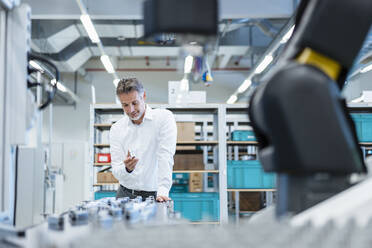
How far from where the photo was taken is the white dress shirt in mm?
2258

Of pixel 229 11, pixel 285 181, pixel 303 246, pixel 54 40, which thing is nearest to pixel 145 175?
pixel 285 181

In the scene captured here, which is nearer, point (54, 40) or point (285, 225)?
point (285, 225)

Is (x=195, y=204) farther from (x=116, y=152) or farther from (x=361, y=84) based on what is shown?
(x=361, y=84)

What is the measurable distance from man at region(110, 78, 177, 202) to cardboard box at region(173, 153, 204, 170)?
244cm

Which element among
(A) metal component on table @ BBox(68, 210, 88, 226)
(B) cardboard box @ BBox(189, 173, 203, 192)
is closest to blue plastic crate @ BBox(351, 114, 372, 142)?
(B) cardboard box @ BBox(189, 173, 203, 192)

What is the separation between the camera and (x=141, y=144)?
7.99 ft

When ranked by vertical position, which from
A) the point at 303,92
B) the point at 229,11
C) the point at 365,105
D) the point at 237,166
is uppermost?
the point at 229,11

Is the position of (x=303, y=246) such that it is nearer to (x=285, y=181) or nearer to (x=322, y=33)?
(x=285, y=181)

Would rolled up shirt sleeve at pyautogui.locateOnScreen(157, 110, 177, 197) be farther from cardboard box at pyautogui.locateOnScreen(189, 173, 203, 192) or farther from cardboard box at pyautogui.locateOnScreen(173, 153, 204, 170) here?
cardboard box at pyautogui.locateOnScreen(189, 173, 203, 192)

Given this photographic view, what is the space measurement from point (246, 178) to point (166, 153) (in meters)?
2.88

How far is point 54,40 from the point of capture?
22.4 ft

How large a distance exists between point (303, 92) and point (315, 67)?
58mm

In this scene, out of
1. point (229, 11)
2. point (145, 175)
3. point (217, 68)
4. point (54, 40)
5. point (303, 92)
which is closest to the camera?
point (303, 92)

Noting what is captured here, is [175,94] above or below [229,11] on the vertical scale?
below
